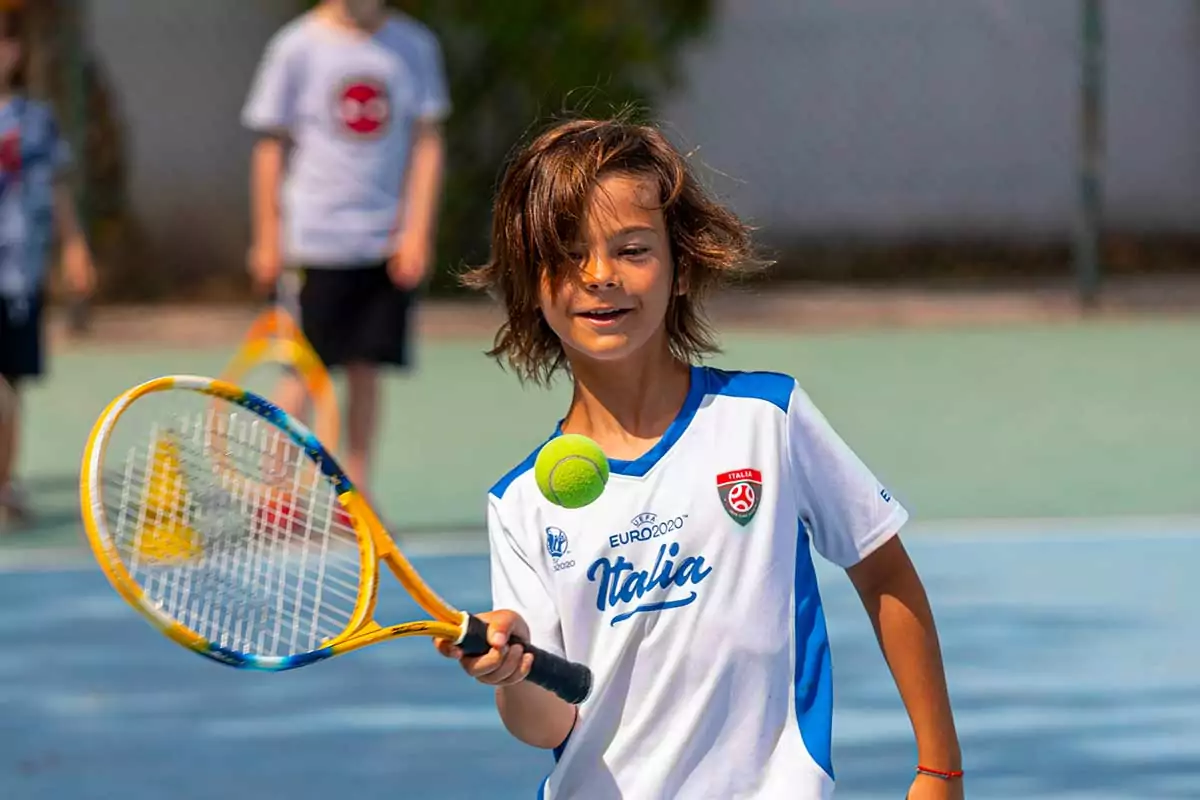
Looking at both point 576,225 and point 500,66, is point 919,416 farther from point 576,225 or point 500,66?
point 576,225

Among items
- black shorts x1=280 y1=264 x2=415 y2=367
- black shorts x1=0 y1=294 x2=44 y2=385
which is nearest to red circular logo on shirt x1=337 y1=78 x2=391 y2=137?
black shorts x1=280 y1=264 x2=415 y2=367

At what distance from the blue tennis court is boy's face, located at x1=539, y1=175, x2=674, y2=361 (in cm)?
186

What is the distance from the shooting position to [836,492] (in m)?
2.92

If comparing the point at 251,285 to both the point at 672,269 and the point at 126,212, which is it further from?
the point at 672,269

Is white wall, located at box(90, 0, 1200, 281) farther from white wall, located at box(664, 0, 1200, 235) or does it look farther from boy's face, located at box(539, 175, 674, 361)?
boy's face, located at box(539, 175, 674, 361)

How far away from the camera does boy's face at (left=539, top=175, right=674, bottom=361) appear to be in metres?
2.88

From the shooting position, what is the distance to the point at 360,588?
3.07 metres

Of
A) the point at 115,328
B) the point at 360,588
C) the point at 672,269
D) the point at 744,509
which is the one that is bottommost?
the point at 115,328

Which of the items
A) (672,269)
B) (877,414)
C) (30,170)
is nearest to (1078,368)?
(877,414)

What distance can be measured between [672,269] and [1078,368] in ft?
27.2

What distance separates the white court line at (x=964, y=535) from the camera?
23.2 ft

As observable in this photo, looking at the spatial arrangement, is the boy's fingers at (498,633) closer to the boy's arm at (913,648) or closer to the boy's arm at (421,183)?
the boy's arm at (913,648)

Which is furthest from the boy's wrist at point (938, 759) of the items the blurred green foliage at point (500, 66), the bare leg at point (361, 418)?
the blurred green foliage at point (500, 66)

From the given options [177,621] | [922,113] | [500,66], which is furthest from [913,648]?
[922,113]
